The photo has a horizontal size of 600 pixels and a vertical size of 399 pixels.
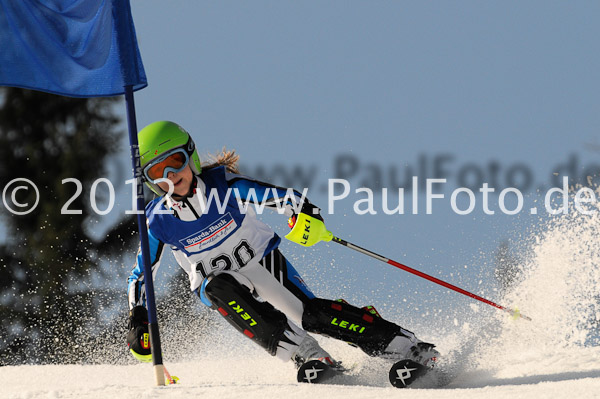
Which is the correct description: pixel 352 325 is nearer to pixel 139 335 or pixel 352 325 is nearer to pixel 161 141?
pixel 139 335

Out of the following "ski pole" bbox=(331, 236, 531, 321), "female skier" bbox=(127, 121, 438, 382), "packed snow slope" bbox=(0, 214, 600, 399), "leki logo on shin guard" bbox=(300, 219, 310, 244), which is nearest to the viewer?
"packed snow slope" bbox=(0, 214, 600, 399)

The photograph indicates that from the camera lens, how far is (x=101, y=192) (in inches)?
559

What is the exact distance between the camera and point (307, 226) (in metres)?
5.03

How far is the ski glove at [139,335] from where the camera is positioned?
201 inches

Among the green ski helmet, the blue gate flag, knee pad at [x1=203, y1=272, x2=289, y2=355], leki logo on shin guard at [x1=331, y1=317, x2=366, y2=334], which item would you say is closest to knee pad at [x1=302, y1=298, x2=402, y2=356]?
leki logo on shin guard at [x1=331, y1=317, x2=366, y2=334]

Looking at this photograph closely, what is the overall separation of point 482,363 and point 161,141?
2.86m

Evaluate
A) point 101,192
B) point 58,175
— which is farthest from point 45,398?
point 58,175

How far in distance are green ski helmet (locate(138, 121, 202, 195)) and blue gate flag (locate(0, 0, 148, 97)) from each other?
1.84 feet

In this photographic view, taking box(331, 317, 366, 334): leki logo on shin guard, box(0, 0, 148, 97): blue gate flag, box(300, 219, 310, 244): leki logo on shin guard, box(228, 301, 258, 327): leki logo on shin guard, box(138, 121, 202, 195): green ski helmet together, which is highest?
box(0, 0, 148, 97): blue gate flag

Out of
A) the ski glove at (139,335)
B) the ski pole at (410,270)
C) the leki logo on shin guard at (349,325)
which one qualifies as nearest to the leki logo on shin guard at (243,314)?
the leki logo on shin guard at (349,325)

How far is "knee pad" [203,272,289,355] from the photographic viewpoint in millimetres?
4762

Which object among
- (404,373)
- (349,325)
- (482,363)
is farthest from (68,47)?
(482,363)

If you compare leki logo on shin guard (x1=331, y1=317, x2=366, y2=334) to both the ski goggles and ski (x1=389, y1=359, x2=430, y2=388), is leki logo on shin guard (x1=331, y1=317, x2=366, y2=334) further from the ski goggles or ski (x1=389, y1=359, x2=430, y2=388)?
the ski goggles

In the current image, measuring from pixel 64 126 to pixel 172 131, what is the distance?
11452 mm
